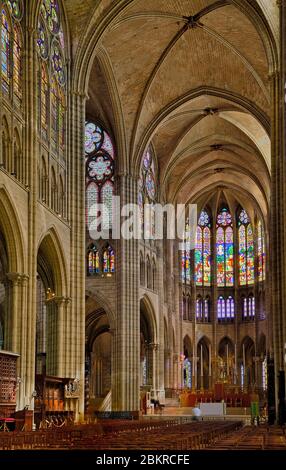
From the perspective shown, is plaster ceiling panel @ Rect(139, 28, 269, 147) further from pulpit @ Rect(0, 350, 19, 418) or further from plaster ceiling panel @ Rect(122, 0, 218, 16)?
pulpit @ Rect(0, 350, 19, 418)

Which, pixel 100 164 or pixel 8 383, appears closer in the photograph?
pixel 8 383

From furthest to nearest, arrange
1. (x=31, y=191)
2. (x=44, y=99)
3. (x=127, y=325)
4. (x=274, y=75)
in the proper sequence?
(x=127, y=325) < (x=274, y=75) < (x=44, y=99) < (x=31, y=191)

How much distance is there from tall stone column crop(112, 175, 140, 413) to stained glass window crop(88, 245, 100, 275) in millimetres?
2265

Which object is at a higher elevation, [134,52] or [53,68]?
[134,52]

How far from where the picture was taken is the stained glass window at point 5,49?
2811cm

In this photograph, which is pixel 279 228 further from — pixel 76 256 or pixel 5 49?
pixel 5 49

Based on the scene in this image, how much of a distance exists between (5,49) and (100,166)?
21501 mm

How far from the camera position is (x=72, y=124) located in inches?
1390

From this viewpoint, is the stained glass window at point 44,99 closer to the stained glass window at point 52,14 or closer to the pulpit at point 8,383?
the stained glass window at point 52,14

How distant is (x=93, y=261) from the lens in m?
48.8

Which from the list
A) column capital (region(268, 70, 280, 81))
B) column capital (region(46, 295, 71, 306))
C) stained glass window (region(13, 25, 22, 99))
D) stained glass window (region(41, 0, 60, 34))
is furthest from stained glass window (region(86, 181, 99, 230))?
stained glass window (region(13, 25, 22, 99))

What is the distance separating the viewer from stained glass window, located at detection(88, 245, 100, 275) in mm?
48500

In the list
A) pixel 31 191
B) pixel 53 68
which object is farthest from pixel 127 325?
pixel 31 191
